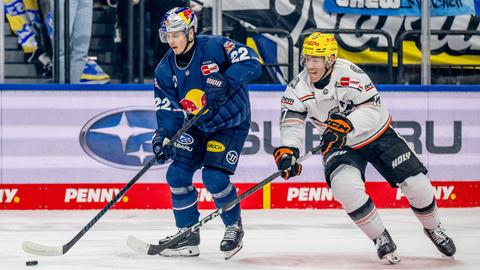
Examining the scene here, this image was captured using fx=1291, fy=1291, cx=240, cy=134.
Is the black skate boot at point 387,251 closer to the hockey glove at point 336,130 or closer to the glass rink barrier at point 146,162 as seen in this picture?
the hockey glove at point 336,130

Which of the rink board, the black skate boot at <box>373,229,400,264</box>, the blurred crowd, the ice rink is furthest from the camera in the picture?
the blurred crowd

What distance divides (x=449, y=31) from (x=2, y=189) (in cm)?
366

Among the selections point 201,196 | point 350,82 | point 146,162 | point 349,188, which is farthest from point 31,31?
point 349,188

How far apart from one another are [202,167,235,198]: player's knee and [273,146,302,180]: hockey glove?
39 cm

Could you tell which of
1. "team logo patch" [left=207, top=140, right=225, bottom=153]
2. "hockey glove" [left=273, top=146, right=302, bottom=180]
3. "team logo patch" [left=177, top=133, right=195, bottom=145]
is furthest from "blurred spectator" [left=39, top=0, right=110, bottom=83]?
"hockey glove" [left=273, top=146, right=302, bottom=180]

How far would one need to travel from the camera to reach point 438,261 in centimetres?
673

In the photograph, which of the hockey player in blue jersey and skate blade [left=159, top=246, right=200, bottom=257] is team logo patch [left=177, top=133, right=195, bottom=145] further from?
skate blade [left=159, top=246, right=200, bottom=257]

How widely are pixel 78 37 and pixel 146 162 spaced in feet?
3.46

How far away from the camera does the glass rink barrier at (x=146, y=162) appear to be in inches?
355

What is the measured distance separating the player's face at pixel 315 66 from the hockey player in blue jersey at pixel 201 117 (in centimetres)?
41

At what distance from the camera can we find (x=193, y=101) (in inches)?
278

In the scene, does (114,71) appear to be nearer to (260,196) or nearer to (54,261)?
(260,196)

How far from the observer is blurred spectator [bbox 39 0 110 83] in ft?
31.1

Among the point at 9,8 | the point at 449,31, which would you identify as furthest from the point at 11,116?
the point at 449,31
